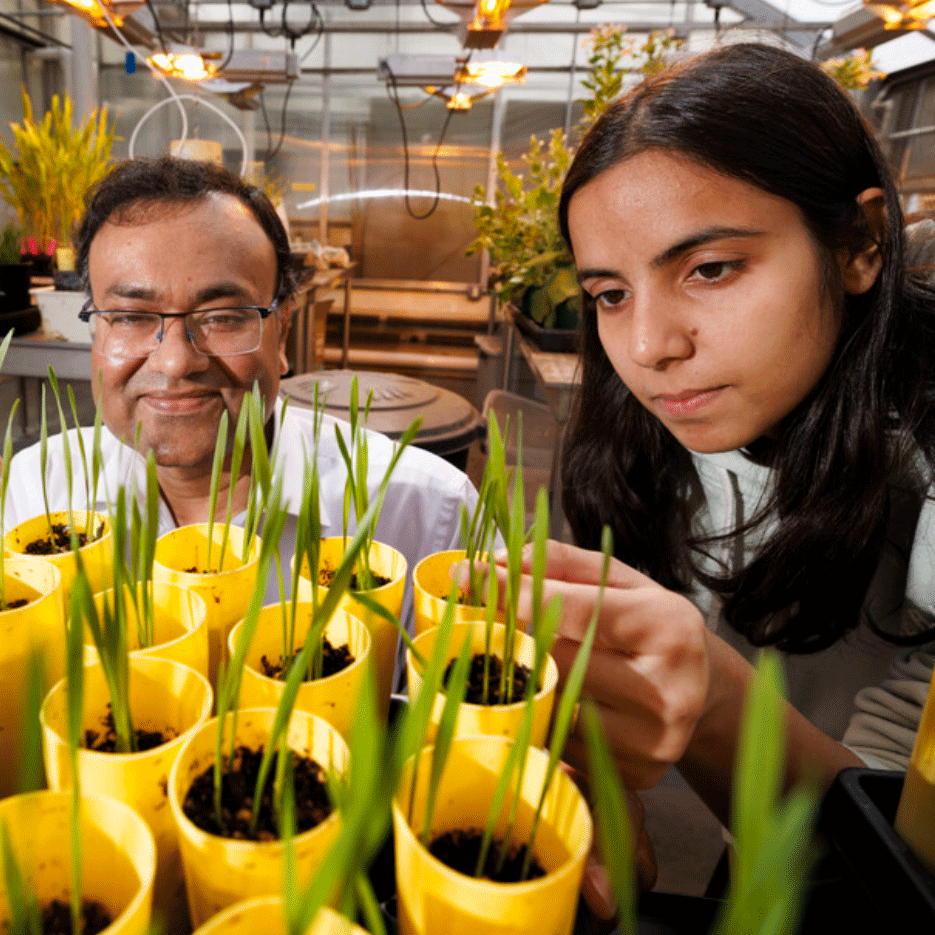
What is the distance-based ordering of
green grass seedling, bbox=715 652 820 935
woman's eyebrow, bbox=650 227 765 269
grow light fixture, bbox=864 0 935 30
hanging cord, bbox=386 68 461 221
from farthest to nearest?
hanging cord, bbox=386 68 461 221 < grow light fixture, bbox=864 0 935 30 < woman's eyebrow, bbox=650 227 765 269 < green grass seedling, bbox=715 652 820 935

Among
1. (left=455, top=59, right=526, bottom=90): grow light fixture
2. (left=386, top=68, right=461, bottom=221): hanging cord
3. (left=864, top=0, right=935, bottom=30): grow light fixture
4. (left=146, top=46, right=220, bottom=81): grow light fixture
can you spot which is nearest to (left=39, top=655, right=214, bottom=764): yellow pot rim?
(left=864, top=0, right=935, bottom=30): grow light fixture

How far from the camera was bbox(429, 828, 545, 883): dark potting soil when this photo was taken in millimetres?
260

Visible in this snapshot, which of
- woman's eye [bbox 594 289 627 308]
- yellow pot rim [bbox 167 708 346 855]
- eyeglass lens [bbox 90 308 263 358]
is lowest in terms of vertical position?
yellow pot rim [bbox 167 708 346 855]

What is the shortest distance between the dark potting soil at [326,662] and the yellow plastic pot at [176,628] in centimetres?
3

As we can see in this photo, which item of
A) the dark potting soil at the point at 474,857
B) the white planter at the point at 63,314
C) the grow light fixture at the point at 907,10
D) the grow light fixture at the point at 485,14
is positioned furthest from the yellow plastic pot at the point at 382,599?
the grow light fixture at the point at 907,10

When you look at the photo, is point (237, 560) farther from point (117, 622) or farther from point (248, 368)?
point (248, 368)

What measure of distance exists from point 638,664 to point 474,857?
0.58ft

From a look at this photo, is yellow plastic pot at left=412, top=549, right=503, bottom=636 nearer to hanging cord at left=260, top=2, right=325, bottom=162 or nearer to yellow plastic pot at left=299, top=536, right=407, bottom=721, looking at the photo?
yellow plastic pot at left=299, top=536, right=407, bottom=721

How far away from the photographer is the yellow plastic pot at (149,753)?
10.2 inches

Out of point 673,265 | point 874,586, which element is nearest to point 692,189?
point 673,265

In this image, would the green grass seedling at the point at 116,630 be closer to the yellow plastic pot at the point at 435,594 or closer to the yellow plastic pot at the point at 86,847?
the yellow plastic pot at the point at 86,847

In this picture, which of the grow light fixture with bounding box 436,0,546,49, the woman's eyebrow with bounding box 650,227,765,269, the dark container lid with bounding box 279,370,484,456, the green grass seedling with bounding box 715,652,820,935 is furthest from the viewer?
the grow light fixture with bounding box 436,0,546,49

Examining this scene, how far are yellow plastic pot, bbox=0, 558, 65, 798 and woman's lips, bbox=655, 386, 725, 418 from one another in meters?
0.57

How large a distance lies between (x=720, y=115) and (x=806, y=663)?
29.0 inches
